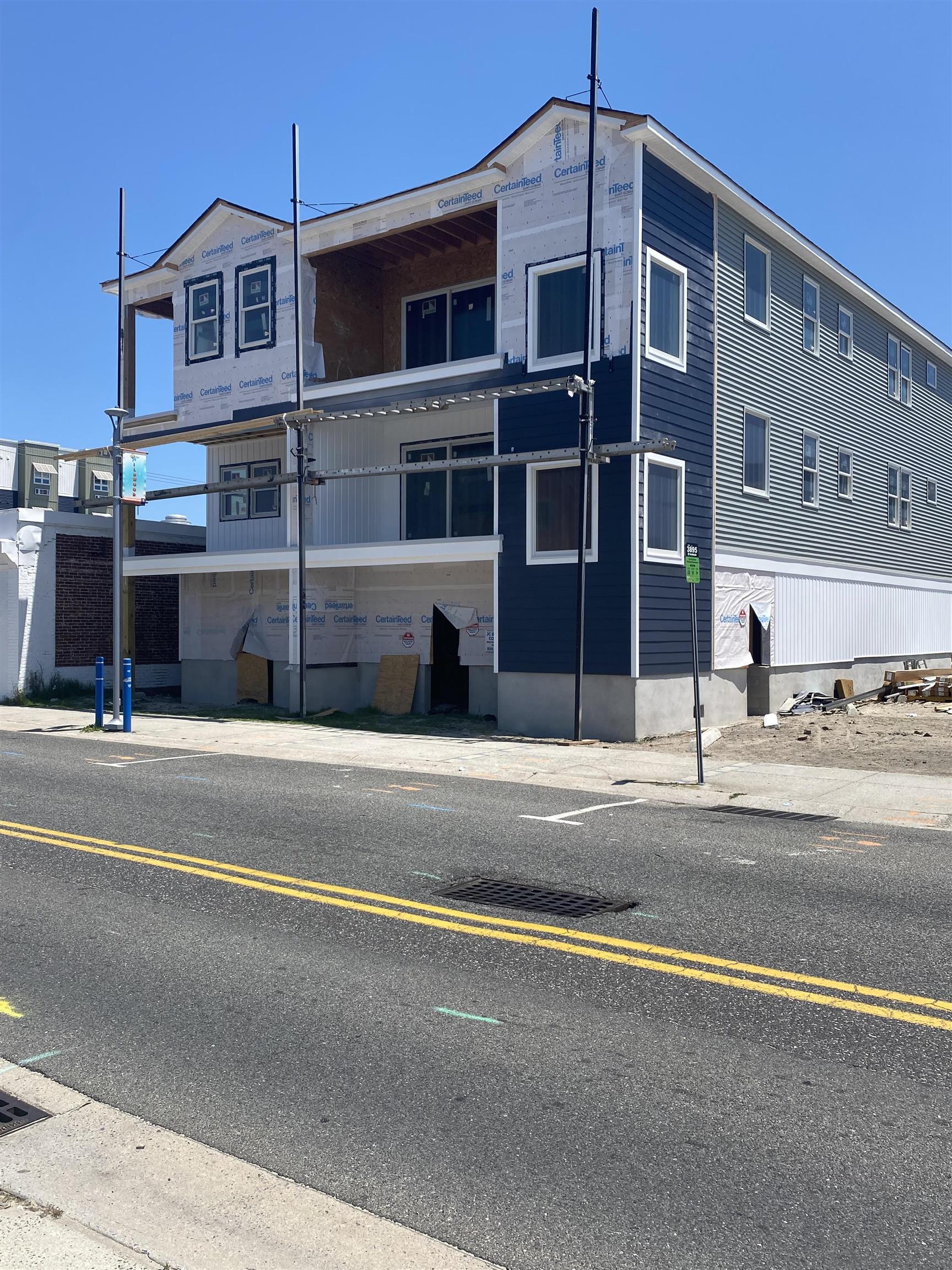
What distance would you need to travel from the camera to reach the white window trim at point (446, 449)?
24.2 meters

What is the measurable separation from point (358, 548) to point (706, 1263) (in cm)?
1964

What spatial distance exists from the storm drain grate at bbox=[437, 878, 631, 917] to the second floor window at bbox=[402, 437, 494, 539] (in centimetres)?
1617

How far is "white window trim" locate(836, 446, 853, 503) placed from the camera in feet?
88.3

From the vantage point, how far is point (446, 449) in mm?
24828

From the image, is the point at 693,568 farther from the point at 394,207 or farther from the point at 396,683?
the point at 394,207

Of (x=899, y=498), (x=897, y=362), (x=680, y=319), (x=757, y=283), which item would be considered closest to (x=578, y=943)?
(x=680, y=319)

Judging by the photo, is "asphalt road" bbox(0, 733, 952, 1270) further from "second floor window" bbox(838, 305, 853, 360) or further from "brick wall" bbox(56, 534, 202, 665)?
"second floor window" bbox(838, 305, 853, 360)

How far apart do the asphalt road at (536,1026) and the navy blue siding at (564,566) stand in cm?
958

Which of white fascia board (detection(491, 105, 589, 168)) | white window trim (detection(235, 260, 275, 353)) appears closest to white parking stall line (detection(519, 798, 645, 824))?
white fascia board (detection(491, 105, 589, 168))

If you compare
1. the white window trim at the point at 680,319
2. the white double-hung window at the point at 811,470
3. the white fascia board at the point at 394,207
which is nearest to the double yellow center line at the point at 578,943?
the white window trim at the point at 680,319

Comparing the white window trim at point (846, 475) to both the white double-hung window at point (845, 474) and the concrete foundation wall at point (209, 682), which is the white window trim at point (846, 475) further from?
the concrete foundation wall at point (209, 682)

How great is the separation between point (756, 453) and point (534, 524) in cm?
607

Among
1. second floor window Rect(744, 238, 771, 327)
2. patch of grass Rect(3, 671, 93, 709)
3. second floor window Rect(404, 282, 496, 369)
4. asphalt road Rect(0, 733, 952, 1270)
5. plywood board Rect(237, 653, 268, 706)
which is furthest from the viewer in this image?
plywood board Rect(237, 653, 268, 706)

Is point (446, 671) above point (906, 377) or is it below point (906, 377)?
below
